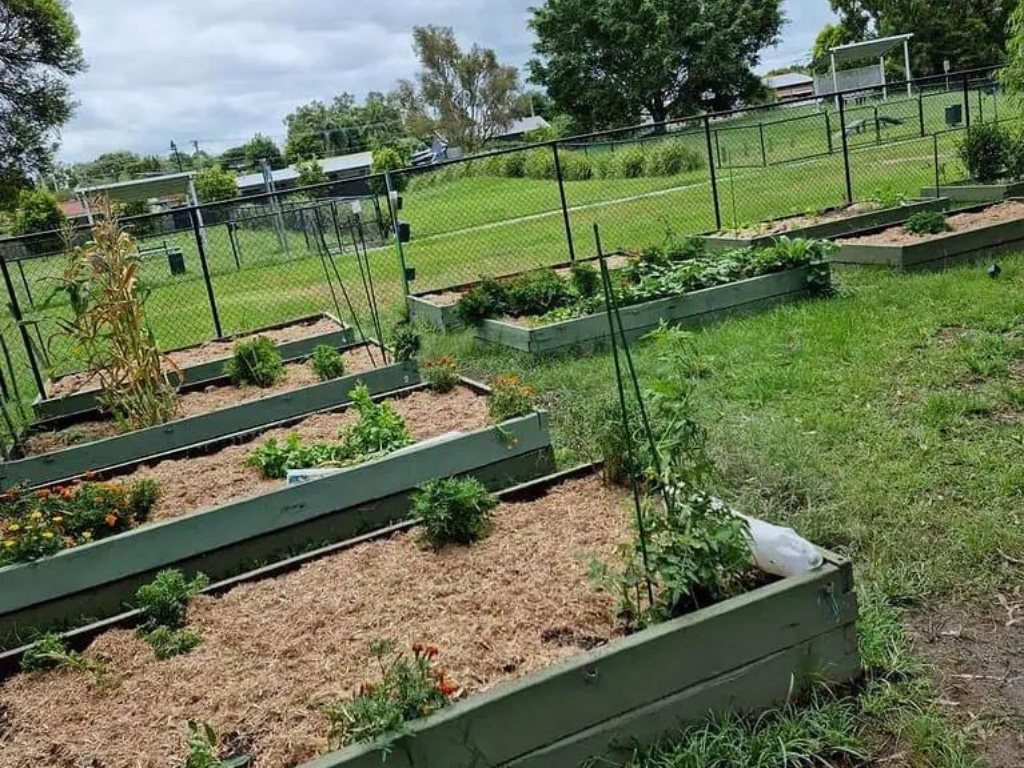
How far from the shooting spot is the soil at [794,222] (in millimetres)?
8797

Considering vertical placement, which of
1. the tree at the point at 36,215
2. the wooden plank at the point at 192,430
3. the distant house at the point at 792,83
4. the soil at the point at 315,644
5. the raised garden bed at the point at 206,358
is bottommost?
the soil at the point at 315,644

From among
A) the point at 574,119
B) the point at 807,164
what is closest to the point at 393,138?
the point at 574,119

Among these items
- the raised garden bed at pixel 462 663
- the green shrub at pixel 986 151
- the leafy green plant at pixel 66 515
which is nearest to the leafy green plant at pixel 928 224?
the green shrub at pixel 986 151

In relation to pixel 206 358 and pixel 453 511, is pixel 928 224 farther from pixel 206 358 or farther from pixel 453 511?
pixel 206 358

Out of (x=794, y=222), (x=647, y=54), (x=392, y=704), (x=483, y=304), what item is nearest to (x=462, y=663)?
(x=392, y=704)

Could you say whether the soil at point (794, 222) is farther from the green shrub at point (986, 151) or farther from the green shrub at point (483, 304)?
the green shrub at point (483, 304)

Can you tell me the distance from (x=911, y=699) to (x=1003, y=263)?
5701 millimetres

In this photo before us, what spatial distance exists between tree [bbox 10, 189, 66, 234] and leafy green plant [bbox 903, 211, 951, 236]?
22.6m

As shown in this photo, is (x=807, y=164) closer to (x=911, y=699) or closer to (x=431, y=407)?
(x=431, y=407)

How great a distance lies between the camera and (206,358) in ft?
23.8

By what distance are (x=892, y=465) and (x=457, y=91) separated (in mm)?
41322

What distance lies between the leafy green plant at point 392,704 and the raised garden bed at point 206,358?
3998 mm

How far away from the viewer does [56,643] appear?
257 cm

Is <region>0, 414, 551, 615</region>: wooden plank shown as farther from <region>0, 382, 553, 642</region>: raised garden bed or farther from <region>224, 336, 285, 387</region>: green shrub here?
<region>224, 336, 285, 387</region>: green shrub
